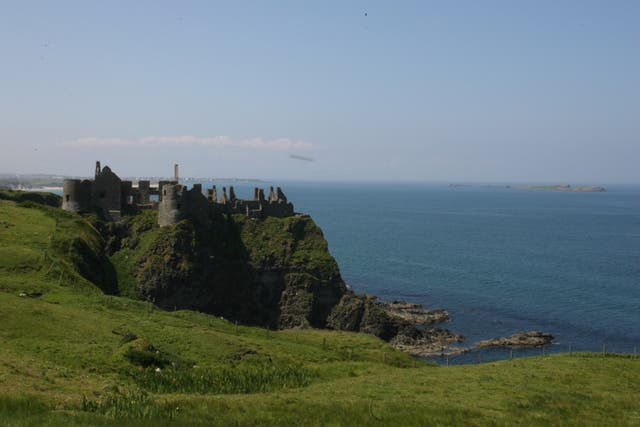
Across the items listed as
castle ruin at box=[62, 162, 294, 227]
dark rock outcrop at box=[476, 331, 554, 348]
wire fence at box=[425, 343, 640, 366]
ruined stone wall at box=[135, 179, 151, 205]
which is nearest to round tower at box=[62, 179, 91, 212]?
castle ruin at box=[62, 162, 294, 227]

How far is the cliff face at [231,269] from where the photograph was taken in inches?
2913

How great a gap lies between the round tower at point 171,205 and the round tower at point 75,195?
10.4 m

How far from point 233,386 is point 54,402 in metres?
10.8

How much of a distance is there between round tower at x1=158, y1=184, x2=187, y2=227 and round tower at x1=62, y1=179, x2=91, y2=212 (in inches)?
409

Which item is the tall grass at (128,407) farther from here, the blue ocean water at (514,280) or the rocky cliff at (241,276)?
the blue ocean water at (514,280)

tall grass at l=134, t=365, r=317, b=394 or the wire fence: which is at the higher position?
tall grass at l=134, t=365, r=317, b=394

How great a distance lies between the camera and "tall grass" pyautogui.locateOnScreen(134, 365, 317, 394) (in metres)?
32.0

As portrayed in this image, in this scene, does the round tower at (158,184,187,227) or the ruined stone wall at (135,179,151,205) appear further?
the ruined stone wall at (135,179,151,205)

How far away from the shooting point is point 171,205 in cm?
7888

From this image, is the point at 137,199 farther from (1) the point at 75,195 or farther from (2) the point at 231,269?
(2) the point at 231,269

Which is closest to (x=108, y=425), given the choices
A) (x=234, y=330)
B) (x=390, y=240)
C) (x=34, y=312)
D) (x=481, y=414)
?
(x=481, y=414)

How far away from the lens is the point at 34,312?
39250 mm

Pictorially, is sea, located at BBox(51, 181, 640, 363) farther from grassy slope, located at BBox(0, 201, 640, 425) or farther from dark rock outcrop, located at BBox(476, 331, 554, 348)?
grassy slope, located at BBox(0, 201, 640, 425)

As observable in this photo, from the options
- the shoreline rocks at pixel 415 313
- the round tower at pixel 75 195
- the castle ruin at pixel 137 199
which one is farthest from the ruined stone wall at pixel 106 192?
the shoreline rocks at pixel 415 313
